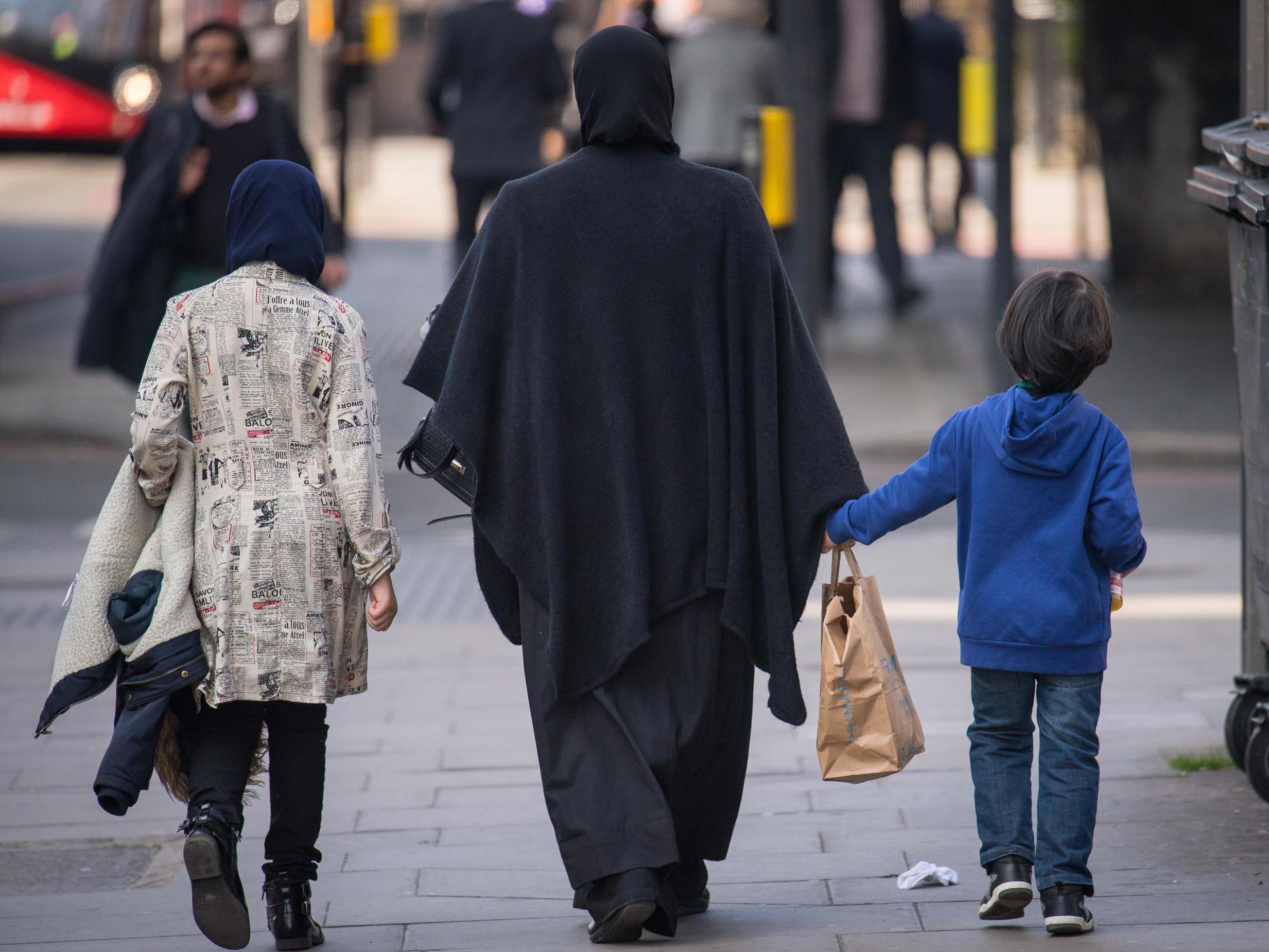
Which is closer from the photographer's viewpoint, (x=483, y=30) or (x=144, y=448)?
(x=144, y=448)

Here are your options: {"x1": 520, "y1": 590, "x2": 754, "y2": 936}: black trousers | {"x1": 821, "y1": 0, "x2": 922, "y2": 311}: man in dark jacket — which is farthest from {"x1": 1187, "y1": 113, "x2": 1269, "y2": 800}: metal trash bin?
{"x1": 821, "y1": 0, "x2": 922, "y2": 311}: man in dark jacket

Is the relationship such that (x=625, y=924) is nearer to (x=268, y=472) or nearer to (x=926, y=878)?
(x=926, y=878)

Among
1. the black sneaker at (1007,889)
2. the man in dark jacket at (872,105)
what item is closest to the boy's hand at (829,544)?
the black sneaker at (1007,889)

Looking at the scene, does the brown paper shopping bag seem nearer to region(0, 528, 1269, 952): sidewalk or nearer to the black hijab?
region(0, 528, 1269, 952): sidewalk

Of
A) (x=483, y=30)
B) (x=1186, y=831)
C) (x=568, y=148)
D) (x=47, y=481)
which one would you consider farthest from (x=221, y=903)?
(x=568, y=148)

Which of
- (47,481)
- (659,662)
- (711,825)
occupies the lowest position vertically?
(47,481)

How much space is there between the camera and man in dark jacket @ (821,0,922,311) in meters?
11.5

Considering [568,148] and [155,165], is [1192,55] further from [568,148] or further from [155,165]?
[155,165]

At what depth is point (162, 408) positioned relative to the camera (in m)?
3.57

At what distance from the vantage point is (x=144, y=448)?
3557 mm

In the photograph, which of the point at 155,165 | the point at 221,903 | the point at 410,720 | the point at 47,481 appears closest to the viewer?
the point at 221,903

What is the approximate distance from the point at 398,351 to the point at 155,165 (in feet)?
13.8

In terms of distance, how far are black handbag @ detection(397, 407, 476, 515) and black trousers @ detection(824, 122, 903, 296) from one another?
8381 mm

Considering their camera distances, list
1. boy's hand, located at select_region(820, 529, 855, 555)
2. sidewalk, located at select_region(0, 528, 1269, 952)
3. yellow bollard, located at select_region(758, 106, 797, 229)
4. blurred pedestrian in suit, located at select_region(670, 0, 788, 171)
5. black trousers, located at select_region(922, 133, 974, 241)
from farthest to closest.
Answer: black trousers, located at select_region(922, 133, 974, 241), blurred pedestrian in suit, located at select_region(670, 0, 788, 171), yellow bollard, located at select_region(758, 106, 797, 229), sidewalk, located at select_region(0, 528, 1269, 952), boy's hand, located at select_region(820, 529, 855, 555)
